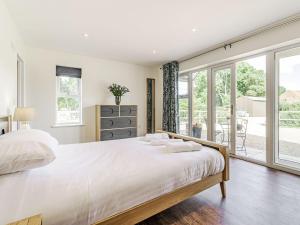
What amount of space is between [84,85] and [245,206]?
166 inches

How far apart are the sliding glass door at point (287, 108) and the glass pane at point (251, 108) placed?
258 millimetres

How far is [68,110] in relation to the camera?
4.42 m

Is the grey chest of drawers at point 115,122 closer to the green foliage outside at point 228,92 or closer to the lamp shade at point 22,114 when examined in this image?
the green foliage outside at point 228,92

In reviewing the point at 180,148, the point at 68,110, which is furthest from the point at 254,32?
the point at 68,110

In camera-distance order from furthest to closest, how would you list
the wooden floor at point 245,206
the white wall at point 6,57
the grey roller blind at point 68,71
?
the grey roller blind at point 68,71, the white wall at point 6,57, the wooden floor at point 245,206

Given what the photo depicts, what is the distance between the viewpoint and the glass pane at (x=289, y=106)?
2891mm

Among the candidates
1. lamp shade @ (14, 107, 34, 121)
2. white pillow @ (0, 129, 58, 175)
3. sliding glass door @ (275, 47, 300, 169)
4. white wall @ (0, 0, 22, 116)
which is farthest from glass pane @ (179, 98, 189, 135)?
white pillow @ (0, 129, 58, 175)

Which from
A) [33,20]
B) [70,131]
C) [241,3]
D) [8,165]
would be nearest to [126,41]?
[33,20]

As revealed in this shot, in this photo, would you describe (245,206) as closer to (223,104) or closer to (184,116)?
(223,104)

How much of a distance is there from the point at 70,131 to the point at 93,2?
3.15 m

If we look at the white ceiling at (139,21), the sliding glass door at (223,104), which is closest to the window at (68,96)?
the white ceiling at (139,21)

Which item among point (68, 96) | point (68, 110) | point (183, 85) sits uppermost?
point (183, 85)

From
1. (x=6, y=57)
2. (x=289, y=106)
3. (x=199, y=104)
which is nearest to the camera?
(x=6, y=57)

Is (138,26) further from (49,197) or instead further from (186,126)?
(186,126)
